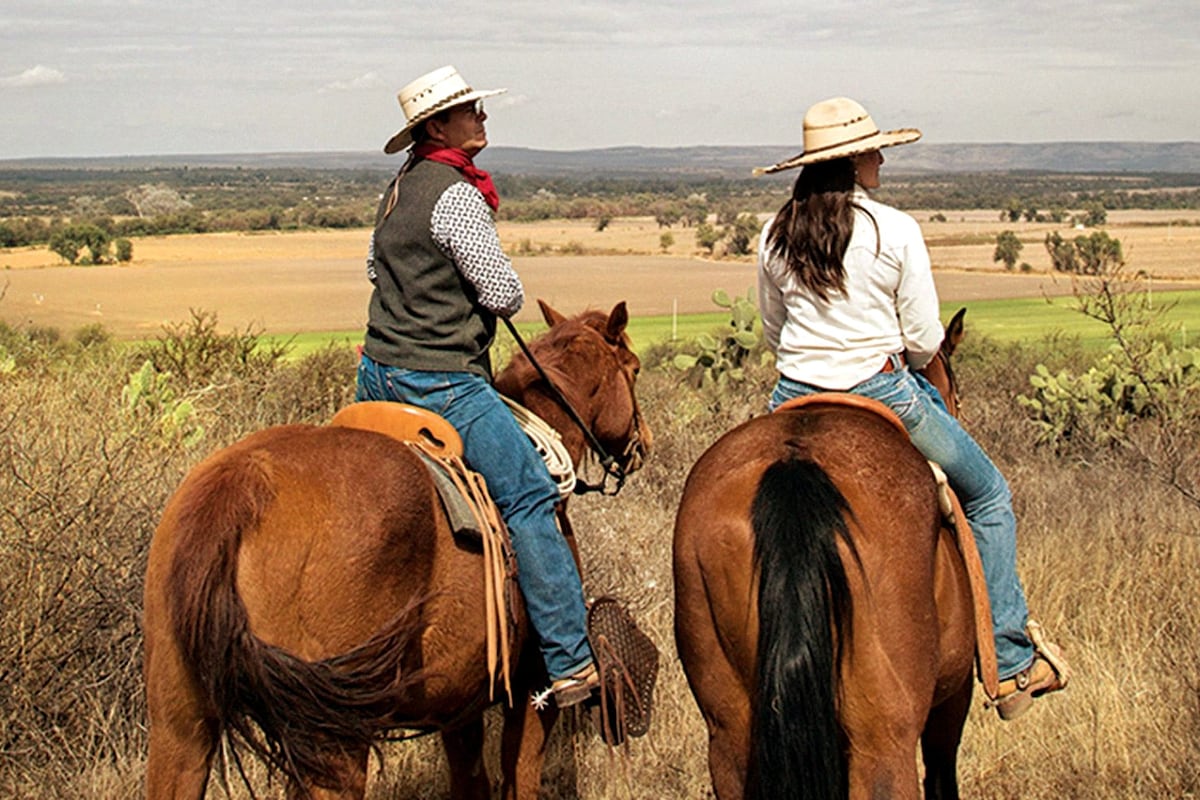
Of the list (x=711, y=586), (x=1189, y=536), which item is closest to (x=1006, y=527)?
(x=711, y=586)

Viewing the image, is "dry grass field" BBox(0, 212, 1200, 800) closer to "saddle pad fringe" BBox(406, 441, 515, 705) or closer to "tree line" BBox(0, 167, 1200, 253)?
"saddle pad fringe" BBox(406, 441, 515, 705)

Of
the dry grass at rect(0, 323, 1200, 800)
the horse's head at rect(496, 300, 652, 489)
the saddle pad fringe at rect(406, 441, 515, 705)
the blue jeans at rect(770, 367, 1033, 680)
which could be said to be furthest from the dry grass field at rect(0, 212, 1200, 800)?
the blue jeans at rect(770, 367, 1033, 680)

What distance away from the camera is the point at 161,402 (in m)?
9.75

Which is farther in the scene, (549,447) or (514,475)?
(549,447)

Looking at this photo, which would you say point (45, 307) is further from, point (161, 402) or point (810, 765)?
point (810, 765)

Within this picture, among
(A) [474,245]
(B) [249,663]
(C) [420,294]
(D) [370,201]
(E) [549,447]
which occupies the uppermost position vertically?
(A) [474,245]

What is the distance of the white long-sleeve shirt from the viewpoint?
4.45m

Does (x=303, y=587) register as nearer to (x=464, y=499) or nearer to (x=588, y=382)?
(x=464, y=499)

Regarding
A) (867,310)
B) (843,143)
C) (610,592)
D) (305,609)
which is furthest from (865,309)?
(610,592)

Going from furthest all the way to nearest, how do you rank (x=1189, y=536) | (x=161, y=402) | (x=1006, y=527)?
(x=161, y=402) → (x=1189, y=536) → (x=1006, y=527)

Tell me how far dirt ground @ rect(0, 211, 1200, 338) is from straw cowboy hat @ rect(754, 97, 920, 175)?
16.2m

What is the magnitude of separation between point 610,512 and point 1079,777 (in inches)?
187

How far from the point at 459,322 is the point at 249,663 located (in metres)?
1.63

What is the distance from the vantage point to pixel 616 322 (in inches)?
227
